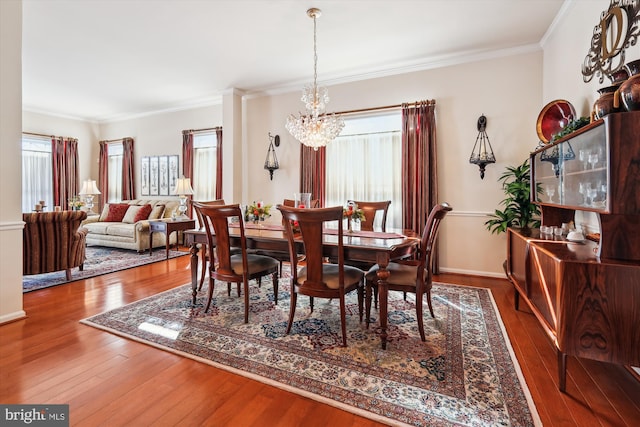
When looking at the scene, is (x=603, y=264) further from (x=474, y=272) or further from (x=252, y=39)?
(x=252, y=39)

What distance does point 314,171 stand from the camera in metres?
5.02

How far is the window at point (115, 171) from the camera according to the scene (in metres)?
7.43

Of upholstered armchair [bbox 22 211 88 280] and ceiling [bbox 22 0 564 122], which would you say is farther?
upholstered armchair [bbox 22 211 88 280]

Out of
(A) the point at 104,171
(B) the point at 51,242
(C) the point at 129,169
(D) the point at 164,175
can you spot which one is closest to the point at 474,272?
(B) the point at 51,242

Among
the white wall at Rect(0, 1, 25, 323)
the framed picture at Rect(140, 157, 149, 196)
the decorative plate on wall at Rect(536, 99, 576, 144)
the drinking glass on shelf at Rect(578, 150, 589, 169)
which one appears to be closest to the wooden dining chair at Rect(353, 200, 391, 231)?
the decorative plate on wall at Rect(536, 99, 576, 144)

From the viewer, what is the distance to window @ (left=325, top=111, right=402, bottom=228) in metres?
→ 4.58

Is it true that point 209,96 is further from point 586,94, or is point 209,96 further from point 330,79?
point 586,94

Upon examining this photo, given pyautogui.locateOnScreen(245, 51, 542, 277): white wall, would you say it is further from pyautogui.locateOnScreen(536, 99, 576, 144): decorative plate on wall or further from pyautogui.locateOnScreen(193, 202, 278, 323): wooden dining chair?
pyautogui.locateOnScreen(193, 202, 278, 323): wooden dining chair

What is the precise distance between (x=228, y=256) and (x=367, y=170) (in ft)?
9.00

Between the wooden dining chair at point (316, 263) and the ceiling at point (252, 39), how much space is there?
2212 millimetres

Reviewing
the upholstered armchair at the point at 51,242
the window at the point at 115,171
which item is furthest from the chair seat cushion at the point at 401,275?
the window at the point at 115,171

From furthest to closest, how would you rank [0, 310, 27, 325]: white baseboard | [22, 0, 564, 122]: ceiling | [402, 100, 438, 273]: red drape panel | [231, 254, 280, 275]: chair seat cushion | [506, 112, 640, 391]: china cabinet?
[402, 100, 438, 273]: red drape panel
[22, 0, 564, 122]: ceiling
[231, 254, 280, 275]: chair seat cushion
[0, 310, 27, 325]: white baseboard
[506, 112, 640, 391]: china cabinet

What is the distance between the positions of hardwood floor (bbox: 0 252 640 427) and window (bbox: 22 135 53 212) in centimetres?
543

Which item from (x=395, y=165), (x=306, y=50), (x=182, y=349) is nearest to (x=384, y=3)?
(x=306, y=50)
